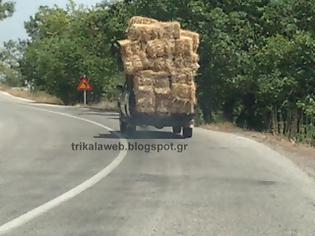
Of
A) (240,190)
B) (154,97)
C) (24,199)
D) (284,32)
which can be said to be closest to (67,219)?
(24,199)

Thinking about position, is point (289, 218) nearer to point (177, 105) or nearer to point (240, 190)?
point (240, 190)

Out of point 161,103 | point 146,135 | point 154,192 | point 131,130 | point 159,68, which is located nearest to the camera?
point 154,192

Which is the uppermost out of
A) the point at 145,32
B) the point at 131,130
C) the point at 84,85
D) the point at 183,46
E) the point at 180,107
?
the point at 145,32

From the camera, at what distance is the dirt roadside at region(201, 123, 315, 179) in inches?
594

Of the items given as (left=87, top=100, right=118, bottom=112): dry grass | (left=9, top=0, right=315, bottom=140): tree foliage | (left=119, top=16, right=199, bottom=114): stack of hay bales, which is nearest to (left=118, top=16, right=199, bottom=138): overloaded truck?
(left=119, top=16, right=199, bottom=114): stack of hay bales

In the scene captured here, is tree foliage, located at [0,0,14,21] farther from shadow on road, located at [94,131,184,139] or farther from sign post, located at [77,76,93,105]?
shadow on road, located at [94,131,184,139]

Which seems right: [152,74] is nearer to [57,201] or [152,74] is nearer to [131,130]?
[131,130]

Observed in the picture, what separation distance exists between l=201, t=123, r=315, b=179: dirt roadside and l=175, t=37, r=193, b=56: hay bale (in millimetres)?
3453

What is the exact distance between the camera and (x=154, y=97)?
20.8 metres

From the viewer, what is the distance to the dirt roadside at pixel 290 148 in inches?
594

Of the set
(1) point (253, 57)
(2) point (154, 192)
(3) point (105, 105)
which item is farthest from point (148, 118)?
(3) point (105, 105)

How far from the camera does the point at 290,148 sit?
18953 mm

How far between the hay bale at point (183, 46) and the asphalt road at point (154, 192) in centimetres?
347

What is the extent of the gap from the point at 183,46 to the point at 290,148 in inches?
188
